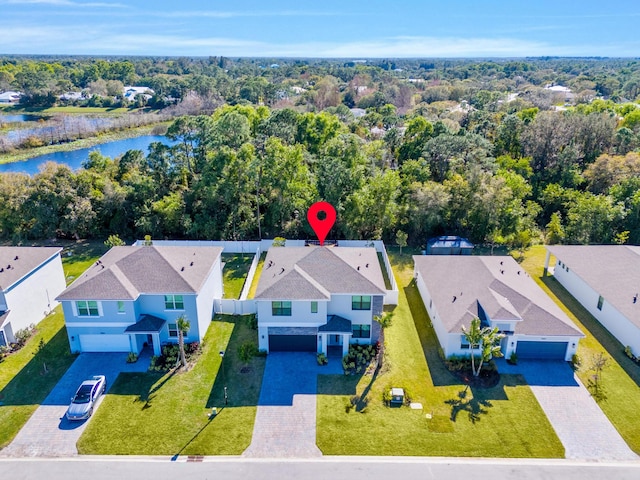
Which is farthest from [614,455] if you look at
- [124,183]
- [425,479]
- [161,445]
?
[124,183]

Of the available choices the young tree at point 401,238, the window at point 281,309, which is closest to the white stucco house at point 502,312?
the young tree at point 401,238

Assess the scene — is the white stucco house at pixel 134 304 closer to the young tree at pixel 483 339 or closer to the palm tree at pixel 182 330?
the palm tree at pixel 182 330

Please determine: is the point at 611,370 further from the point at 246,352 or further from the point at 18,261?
the point at 18,261

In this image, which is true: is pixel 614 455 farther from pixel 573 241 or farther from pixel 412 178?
pixel 412 178

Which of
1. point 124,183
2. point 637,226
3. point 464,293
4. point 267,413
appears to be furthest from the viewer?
point 124,183

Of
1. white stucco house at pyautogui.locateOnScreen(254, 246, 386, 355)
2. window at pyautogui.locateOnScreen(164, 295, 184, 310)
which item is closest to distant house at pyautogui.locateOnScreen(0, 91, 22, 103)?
window at pyautogui.locateOnScreen(164, 295, 184, 310)

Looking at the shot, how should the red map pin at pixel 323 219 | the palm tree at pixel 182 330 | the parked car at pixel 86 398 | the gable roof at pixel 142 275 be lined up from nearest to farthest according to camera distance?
the parked car at pixel 86 398 < the palm tree at pixel 182 330 < the gable roof at pixel 142 275 < the red map pin at pixel 323 219

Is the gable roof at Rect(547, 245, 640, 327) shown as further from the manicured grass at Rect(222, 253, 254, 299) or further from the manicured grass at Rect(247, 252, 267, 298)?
the manicured grass at Rect(222, 253, 254, 299)
